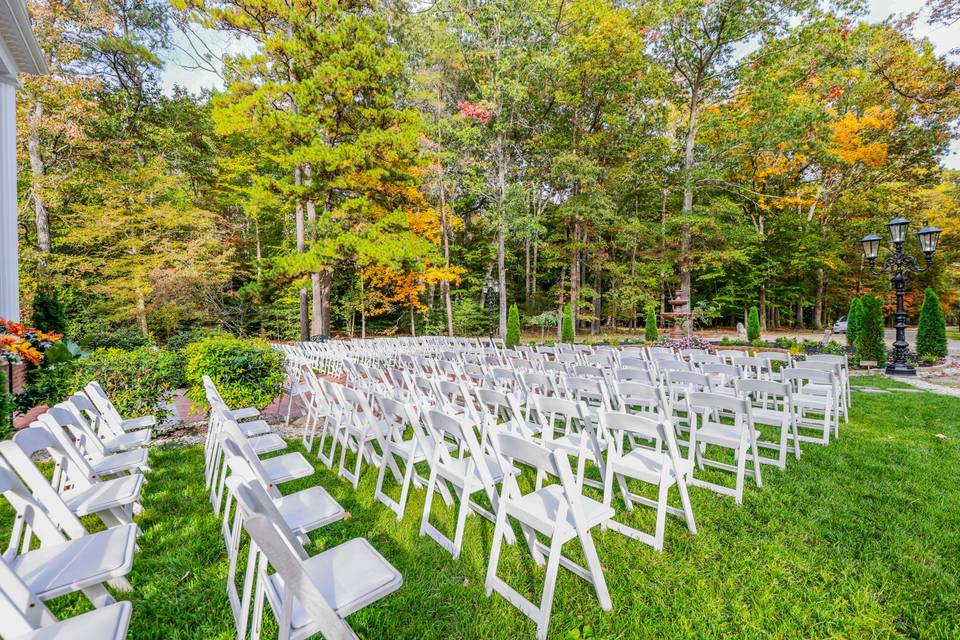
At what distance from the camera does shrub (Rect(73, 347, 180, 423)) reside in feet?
15.0

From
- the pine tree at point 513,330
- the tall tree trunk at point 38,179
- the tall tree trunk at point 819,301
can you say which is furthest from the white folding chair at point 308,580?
the tall tree trunk at point 819,301

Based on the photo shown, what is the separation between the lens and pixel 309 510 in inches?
84.5

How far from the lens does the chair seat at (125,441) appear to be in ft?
11.4

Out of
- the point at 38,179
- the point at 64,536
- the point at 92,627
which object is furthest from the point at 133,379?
the point at 38,179

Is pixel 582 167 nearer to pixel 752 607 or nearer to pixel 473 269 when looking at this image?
pixel 473 269

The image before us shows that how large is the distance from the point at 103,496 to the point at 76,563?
2.80ft

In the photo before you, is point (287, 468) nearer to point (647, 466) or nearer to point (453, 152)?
point (647, 466)

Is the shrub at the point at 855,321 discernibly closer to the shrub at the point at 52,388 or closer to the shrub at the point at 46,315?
the shrub at the point at 52,388

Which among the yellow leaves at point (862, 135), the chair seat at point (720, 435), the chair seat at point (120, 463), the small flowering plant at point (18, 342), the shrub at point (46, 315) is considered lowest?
the chair seat at point (720, 435)

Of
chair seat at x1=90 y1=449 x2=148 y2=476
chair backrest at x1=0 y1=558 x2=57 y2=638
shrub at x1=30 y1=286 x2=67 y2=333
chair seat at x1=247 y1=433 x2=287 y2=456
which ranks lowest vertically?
chair seat at x1=90 y1=449 x2=148 y2=476

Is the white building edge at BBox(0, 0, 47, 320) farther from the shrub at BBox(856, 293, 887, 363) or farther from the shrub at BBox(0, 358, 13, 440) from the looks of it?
the shrub at BBox(856, 293, 887, 363)

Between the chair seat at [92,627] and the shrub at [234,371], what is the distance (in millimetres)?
3675

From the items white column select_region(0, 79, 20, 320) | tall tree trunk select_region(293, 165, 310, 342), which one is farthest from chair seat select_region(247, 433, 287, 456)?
tall tree trunk select_region(293, 165, 310, 342)

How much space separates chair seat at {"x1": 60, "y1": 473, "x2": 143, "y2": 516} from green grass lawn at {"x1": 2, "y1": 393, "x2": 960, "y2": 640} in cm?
39
